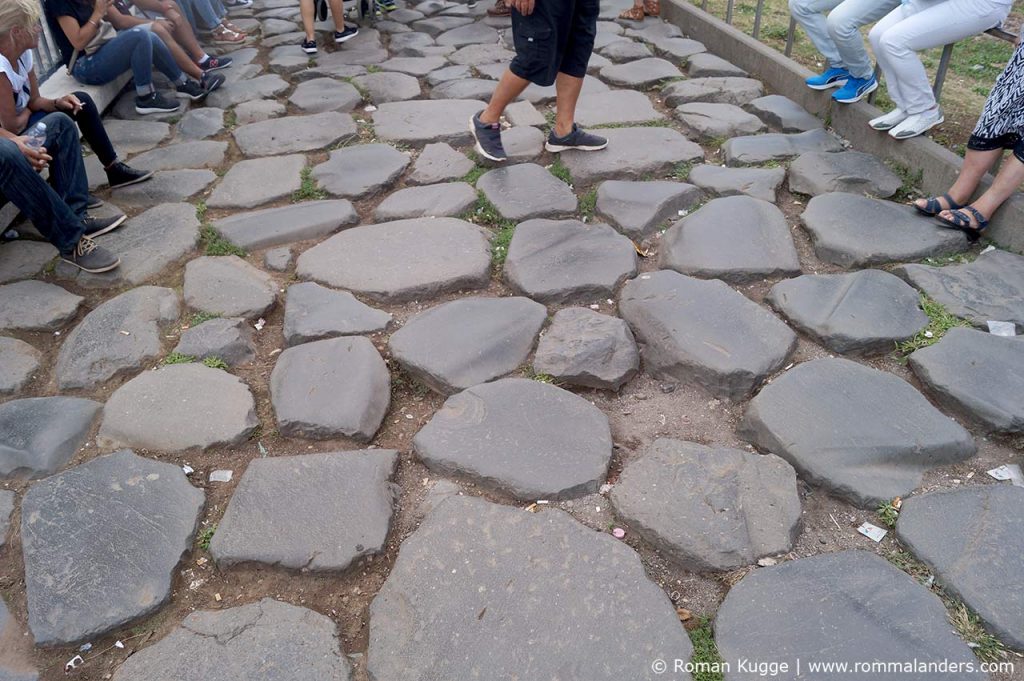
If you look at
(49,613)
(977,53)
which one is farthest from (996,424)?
A: (977,53)

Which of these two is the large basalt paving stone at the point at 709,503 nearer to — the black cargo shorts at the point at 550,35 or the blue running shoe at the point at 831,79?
the black cargo shorts at the point at 550,35

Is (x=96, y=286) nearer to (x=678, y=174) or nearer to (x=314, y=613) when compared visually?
(x=314, y=613)

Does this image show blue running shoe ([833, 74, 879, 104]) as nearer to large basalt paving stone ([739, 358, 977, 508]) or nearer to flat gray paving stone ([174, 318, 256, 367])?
large basalt paving stone ([739, 358, 977, 508])

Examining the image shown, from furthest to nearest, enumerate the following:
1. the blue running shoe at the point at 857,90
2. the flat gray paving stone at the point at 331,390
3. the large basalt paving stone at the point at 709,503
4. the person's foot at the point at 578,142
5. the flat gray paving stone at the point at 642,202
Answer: the blue running shoe at the point at 857,90
the person's foot at the point at 578,142
the flat gray paving stone at the point at 642,202
the flat gray paving stone at the point at 331,390
the large basalt paving stone at the point at 709,503

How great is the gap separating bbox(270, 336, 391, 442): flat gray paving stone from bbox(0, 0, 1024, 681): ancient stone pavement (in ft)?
0.04

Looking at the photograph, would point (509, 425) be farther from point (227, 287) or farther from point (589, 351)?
point (227, 287)

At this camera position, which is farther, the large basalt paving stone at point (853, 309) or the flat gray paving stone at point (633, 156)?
the flat gray paving stone at point (633, 156)

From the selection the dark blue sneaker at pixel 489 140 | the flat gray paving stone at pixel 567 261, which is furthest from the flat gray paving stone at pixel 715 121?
the flat gray paving stone at pixel 567 261

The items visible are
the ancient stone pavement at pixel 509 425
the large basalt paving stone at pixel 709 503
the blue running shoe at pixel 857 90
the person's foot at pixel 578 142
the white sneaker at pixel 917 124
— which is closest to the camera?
the ancient stone pavement at pixel 509 425

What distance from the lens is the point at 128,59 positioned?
4250mm

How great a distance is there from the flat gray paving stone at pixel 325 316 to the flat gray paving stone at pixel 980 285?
1.83 meters

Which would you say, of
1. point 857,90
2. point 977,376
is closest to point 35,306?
point 977,376

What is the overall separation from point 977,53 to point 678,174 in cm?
292

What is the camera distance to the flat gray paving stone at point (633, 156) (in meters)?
3.32
